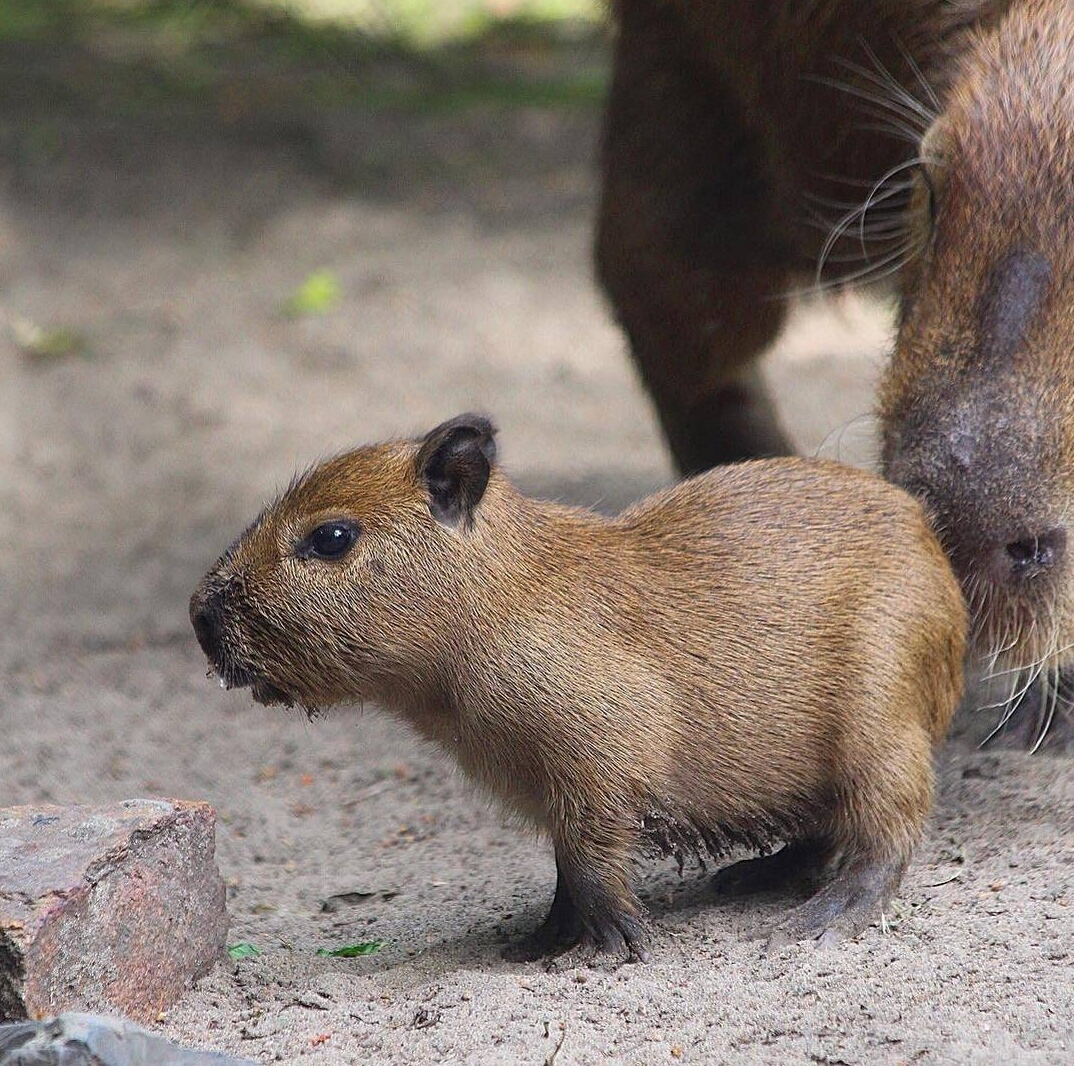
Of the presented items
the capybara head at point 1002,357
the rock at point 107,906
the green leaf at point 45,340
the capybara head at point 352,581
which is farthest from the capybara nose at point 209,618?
the green leaf at point 45,340

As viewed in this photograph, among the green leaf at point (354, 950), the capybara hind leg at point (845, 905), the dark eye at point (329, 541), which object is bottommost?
the green leaf at point (354, 950)

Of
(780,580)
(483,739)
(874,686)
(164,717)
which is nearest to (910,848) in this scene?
(874,686)

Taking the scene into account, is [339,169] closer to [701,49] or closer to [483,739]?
[701,49]

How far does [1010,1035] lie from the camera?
2.48 m

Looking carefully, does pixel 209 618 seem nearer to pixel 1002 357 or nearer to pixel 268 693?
A: pixel 268 693

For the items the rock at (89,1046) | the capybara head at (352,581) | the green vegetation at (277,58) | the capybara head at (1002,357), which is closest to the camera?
the rock at (89,1046)

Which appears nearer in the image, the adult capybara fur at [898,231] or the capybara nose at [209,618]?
the capybara nose at [209,618]

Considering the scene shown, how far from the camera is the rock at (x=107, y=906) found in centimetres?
259

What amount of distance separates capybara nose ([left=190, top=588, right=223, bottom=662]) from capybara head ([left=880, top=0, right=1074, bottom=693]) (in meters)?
1.27

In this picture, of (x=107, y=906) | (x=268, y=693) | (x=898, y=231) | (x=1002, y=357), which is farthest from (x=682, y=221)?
(x=107, y=906)

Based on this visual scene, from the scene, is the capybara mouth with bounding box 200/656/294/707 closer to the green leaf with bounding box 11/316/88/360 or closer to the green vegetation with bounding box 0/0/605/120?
the green leaf with bounding box 11/316/88/360

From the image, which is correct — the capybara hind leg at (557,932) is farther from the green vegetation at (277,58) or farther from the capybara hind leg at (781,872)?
the green vegetation at (277,58)

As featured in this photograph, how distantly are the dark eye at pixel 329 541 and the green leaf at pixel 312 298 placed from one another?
4384 millimetres

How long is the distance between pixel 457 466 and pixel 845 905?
3.39 ft
